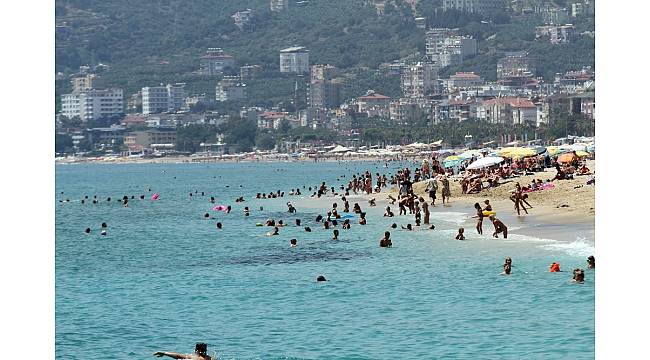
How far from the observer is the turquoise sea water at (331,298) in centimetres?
1942

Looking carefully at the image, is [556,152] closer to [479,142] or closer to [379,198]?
[379,198]

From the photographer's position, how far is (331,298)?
24609 mm

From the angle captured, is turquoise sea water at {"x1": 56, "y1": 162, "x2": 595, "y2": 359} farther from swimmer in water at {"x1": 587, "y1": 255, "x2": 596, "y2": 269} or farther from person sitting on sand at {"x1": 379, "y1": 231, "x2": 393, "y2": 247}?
swimmer in water at {"x1": 587, "y1": 255, "x2": 596, "y2": 269}

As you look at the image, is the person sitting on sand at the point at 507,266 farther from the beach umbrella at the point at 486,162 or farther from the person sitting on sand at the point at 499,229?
the beach umbrella at the point at 486,162

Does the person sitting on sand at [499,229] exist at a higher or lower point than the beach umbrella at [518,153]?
lower

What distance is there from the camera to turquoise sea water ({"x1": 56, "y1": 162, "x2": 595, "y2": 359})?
19422 millimetres

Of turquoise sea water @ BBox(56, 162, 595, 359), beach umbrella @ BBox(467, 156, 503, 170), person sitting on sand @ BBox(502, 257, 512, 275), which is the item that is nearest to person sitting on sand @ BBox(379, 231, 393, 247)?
turquoise sea water @ BBox(56, 162, 595, 359)

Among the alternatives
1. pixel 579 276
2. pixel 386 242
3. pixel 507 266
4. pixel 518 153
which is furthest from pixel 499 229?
pixel 518 153

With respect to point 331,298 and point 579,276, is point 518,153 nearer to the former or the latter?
point 331,298

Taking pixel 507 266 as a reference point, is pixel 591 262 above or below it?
above

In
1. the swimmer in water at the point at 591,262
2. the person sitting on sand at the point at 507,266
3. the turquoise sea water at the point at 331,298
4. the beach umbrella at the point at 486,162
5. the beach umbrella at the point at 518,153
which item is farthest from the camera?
the beach umbrella at the point at 518,153

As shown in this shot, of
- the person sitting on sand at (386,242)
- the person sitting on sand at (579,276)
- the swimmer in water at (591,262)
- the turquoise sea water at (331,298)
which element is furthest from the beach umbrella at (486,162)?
the person sitting on sand at (579,276)

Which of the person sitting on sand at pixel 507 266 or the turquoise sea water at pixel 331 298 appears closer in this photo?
the turquoise sea water at pixel 331 298
